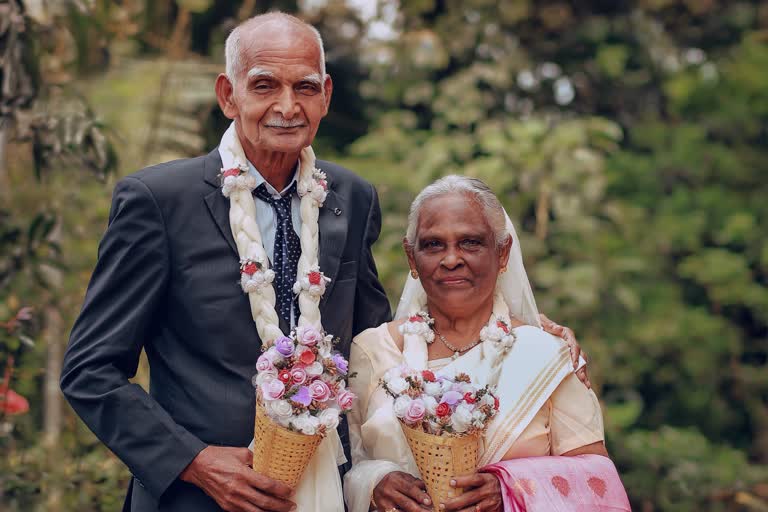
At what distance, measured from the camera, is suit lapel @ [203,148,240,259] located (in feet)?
10.9

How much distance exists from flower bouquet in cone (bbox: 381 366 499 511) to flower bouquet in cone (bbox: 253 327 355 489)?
196mm

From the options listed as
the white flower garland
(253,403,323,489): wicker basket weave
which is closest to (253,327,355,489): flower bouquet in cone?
(253,403,323,489): wicker basket weave

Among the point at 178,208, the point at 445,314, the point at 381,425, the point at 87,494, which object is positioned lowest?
the point at 87,494

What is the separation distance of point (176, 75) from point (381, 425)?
533cm

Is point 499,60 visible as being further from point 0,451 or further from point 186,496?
point 186,496

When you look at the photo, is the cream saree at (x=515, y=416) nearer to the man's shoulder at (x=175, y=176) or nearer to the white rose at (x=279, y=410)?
the white rose at (x=279, y=410)

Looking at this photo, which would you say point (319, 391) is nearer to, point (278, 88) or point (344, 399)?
point (344, 399)

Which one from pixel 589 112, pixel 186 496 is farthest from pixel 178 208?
pixel 589 112

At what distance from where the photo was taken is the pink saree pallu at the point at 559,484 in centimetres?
326

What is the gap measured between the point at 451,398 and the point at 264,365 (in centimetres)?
57

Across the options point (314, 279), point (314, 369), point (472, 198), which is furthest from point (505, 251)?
point (314, 369)

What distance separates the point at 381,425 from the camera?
3494mm

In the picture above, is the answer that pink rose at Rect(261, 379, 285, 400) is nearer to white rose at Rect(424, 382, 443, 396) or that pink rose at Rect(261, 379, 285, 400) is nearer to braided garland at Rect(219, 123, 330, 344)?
braided garland at Rect(219, 123, 330, 344)

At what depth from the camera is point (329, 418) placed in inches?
119
